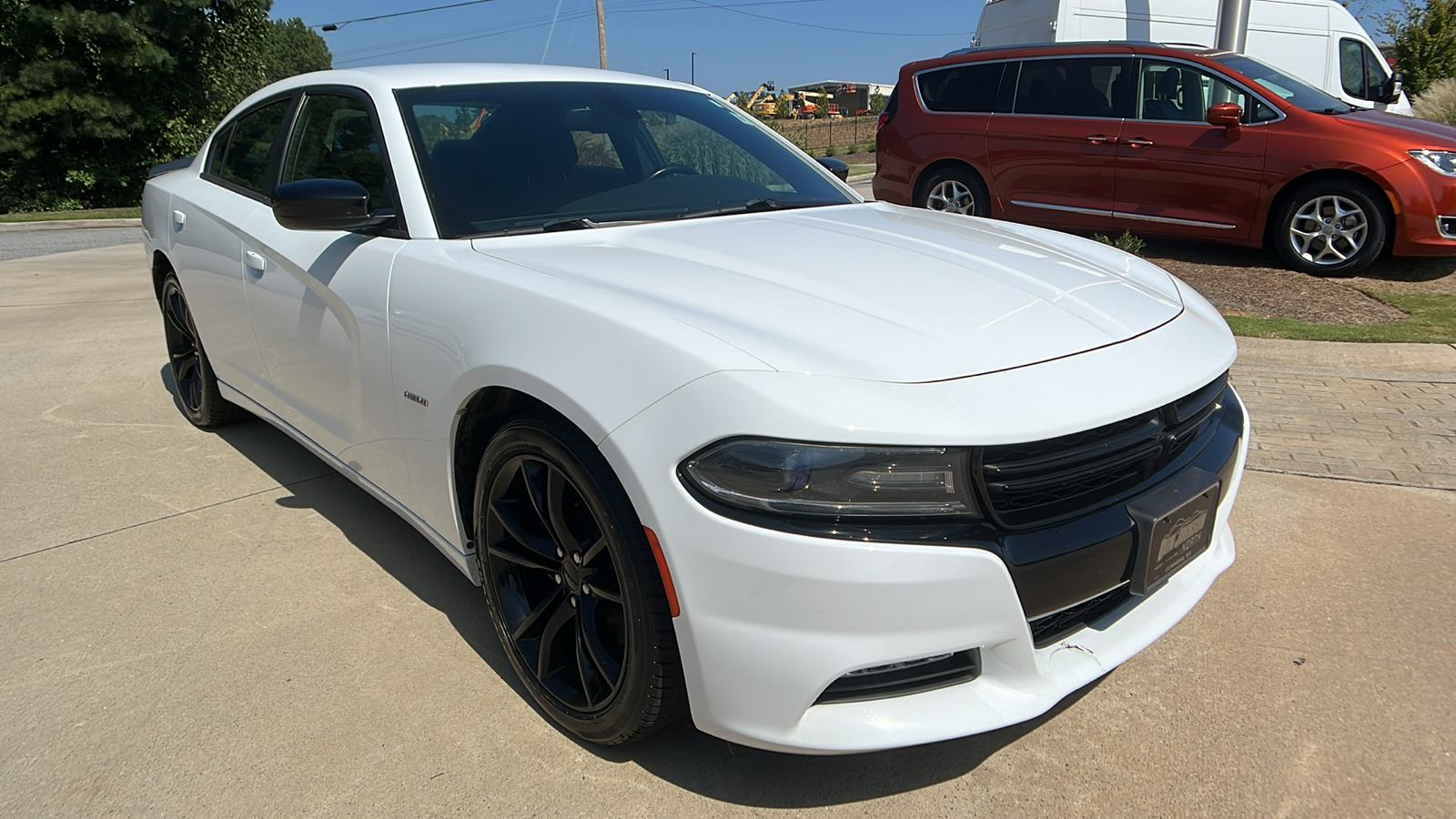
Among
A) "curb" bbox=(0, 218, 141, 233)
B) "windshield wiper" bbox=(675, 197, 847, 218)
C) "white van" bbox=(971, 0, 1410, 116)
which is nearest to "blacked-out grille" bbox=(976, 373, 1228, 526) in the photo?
"windshield wiper" bbox=(675, 197, 847, 218)

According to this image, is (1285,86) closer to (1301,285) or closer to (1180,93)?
(1180,93)

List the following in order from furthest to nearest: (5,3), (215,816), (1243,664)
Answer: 1. (5,3)
2. (1243,664)
3. (215,816)

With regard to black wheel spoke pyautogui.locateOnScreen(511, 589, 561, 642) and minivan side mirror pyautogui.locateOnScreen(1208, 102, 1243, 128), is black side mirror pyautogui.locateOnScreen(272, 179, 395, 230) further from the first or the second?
minivan side mirror pyautogui.locateOnScreen(1208, 102, 1243, 128)

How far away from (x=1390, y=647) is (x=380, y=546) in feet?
10.2

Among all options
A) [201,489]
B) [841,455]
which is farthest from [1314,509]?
[201,489]

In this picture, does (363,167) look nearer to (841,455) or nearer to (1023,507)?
(841,455)

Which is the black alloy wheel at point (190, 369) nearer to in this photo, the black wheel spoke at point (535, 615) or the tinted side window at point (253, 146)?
the tinted side window at point (253, 146)

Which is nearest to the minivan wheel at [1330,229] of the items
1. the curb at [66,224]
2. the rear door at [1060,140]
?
the rear door at [1060,140]

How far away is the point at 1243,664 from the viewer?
2629mm

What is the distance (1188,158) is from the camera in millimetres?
7582

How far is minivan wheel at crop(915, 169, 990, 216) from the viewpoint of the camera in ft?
29.2

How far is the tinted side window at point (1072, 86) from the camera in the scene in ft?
26.6

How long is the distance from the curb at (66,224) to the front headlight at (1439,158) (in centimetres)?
1747

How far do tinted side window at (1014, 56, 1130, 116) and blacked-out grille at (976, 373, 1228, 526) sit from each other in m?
6.84
